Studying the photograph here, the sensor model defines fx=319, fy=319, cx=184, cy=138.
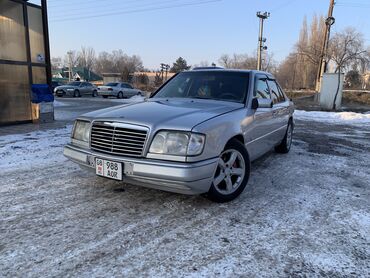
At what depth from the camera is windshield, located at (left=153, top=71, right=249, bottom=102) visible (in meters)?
4.60

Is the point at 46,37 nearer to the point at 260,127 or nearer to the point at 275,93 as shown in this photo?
the point at 275,93

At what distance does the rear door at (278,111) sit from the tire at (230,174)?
173 cm

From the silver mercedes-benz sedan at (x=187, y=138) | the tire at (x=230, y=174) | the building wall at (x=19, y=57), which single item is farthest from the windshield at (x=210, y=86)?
the building wall at (x=19, y=57)

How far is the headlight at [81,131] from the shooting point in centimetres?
386

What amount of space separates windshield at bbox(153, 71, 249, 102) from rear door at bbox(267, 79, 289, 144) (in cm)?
102

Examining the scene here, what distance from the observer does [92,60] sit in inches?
4230

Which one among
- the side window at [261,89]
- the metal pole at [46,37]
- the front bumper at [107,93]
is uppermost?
the metal pole at [46,37]

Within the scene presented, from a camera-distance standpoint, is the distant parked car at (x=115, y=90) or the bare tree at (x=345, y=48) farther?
the bare tree at (x=345, y=48)

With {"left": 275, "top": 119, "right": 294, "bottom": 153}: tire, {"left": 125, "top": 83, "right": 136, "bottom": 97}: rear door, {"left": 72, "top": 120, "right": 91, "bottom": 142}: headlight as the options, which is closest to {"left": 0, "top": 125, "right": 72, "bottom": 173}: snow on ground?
{"left": 72, "top": 120, "right": 91, "bottom": 142}: headlight

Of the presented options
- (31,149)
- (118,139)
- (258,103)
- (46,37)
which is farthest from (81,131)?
(46,37)

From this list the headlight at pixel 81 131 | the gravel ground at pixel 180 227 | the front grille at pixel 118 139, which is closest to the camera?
the gravel ground at pixel 180 227

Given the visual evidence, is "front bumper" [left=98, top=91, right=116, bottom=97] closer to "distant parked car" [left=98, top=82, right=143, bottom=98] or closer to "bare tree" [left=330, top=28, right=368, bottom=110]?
"distant parked car" [left=98, top=82, right=143, bottom=98]

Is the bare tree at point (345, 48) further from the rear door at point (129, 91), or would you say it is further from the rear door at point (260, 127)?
the rear door at point (260, 127)

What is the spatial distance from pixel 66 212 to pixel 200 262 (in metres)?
1.69
